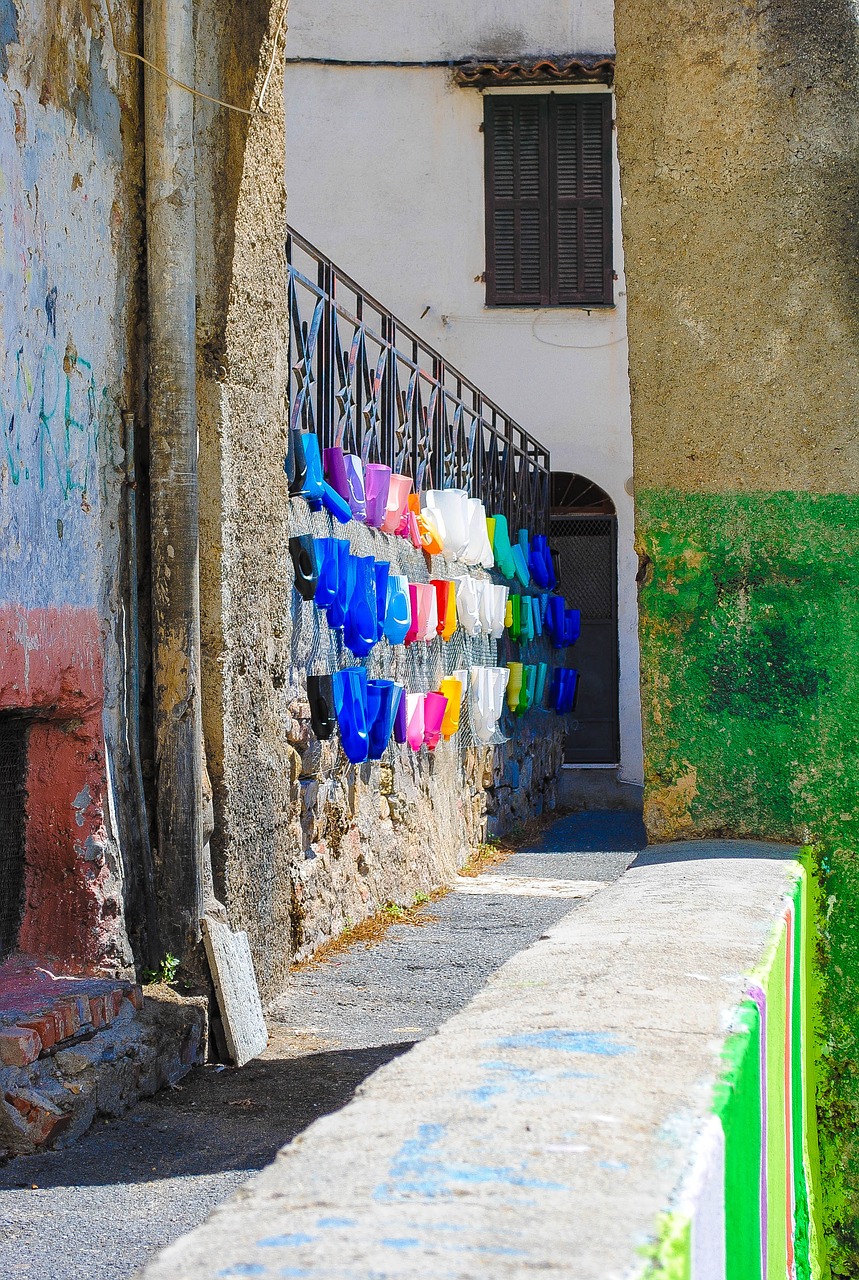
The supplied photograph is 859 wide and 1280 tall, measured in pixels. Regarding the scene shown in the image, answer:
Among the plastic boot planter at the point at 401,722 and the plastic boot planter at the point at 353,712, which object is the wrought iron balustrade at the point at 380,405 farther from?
the plastic boot planter at the point at 401,722

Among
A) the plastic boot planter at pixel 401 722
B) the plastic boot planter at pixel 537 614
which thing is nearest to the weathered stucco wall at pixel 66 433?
the plastic boot planter at pixel 401 722

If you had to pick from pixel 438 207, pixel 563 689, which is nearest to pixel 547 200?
pixel 438 207

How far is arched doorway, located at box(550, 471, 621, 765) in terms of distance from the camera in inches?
488

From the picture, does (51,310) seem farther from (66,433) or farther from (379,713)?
(379,713)

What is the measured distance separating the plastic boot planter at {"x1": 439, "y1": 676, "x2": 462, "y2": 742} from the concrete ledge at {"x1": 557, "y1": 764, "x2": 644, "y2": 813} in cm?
437

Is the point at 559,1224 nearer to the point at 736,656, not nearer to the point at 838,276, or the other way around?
the point at 736,656

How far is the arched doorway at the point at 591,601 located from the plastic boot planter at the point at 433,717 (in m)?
5.02

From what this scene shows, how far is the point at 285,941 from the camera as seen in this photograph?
16.3 feet

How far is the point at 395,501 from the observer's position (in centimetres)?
672

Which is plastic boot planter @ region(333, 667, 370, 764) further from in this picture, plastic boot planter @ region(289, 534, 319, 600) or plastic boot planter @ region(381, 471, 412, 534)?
plastic boot planter @ region(381, 471, 412, 534)

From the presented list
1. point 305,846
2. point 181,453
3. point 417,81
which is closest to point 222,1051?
point 305,846

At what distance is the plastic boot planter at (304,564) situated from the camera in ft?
17.2

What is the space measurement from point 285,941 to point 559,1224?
403 cm

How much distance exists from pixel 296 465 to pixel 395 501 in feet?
4.89
